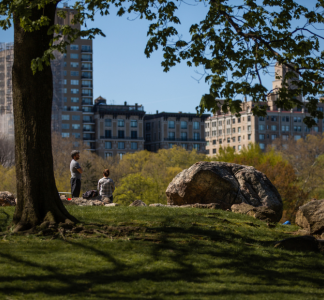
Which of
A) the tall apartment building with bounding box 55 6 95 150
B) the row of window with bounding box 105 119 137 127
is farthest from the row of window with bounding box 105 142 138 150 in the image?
the tall apartment building with bounding box 55 6 95 150

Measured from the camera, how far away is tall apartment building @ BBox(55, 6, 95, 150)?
138 meters

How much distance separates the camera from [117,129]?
144m

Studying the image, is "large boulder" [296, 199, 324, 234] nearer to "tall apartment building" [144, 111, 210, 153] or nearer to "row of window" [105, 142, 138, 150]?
"row of window" [105, 142, 138, 150]

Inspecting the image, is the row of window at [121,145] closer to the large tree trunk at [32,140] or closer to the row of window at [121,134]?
the row of window at [121,134]

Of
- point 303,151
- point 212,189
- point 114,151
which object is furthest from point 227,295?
point 114,151

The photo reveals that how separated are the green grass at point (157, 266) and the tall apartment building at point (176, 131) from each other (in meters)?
136

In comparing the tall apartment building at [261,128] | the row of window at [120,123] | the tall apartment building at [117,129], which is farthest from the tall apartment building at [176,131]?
the row of window at [120,123]

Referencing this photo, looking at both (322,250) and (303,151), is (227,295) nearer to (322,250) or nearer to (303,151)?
(322,250)

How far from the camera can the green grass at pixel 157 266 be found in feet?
23.2

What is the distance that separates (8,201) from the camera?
723 inches

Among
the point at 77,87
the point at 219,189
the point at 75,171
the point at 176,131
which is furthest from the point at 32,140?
the point at 176,131

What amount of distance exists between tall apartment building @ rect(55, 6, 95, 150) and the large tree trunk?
128 meters

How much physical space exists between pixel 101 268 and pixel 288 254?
407cm

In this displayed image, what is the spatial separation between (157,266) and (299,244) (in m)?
3.81
